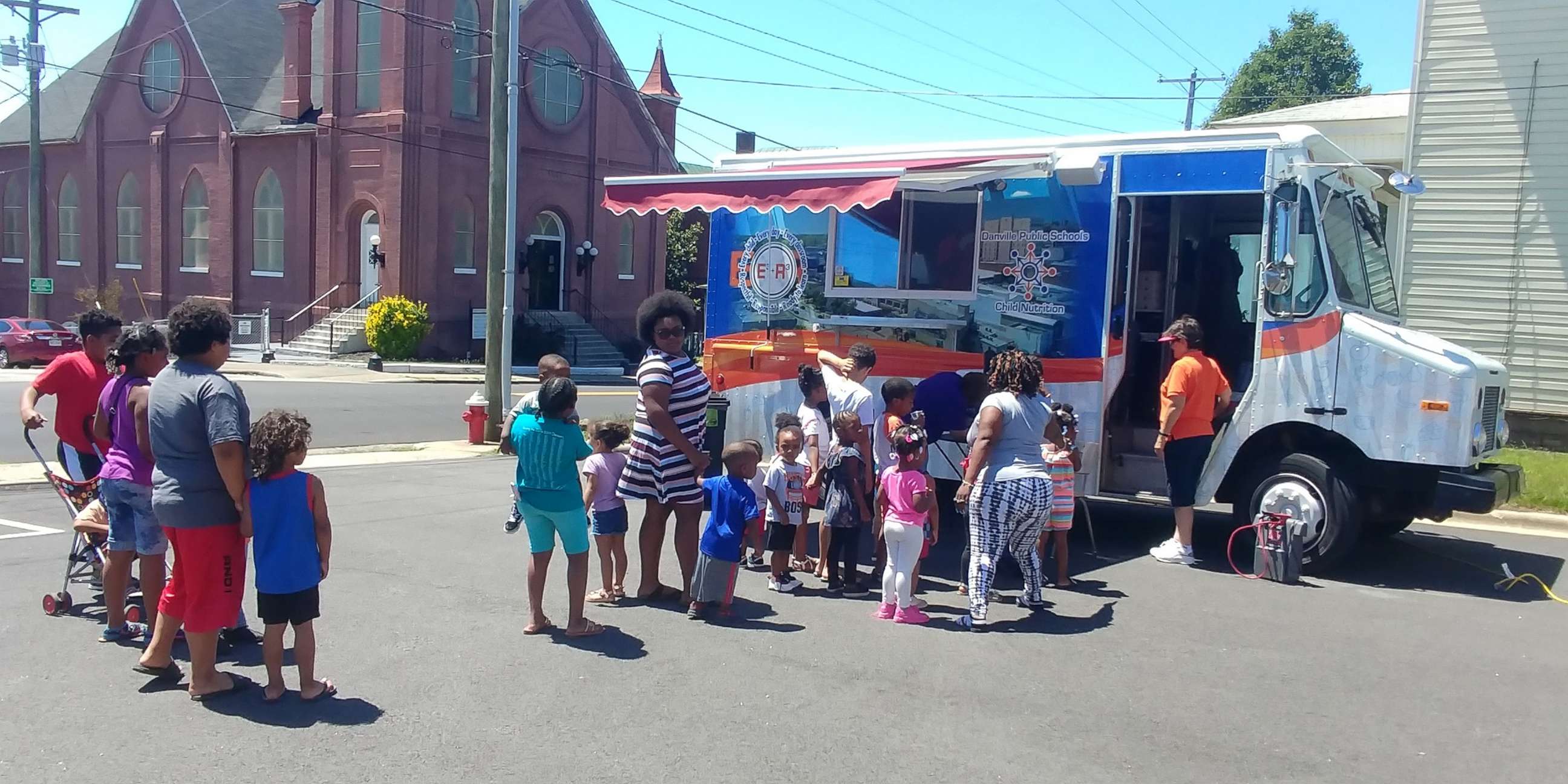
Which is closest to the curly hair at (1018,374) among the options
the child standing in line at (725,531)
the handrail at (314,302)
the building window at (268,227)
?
the child standing in line at (725,531)

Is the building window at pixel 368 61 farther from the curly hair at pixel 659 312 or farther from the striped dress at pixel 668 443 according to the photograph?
the striped dress at pixel 668 443

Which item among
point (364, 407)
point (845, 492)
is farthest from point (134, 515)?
point (364, 407)

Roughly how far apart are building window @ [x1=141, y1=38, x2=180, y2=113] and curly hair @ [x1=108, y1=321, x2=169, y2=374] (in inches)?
1390

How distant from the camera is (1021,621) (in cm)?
689

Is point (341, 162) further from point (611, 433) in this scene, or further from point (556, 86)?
point (611, 433)

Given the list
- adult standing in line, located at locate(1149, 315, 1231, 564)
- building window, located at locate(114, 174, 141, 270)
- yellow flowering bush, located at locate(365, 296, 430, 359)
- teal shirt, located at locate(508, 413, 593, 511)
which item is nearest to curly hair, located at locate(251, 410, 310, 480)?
teal shirt, located at locate(508, 413, 593, 511)

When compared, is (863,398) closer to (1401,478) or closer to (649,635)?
(649,635)

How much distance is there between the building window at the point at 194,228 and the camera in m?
35.8

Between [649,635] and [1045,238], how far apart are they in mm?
4266

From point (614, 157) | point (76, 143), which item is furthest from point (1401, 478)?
point (76, 143)

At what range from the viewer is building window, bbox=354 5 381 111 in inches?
1270

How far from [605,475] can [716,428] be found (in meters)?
2.66

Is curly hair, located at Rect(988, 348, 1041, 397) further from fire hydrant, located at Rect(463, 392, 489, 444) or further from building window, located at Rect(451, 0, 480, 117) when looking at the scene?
building window, located at Rect(451, 0, 480, 117)

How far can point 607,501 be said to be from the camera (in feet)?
22.6
